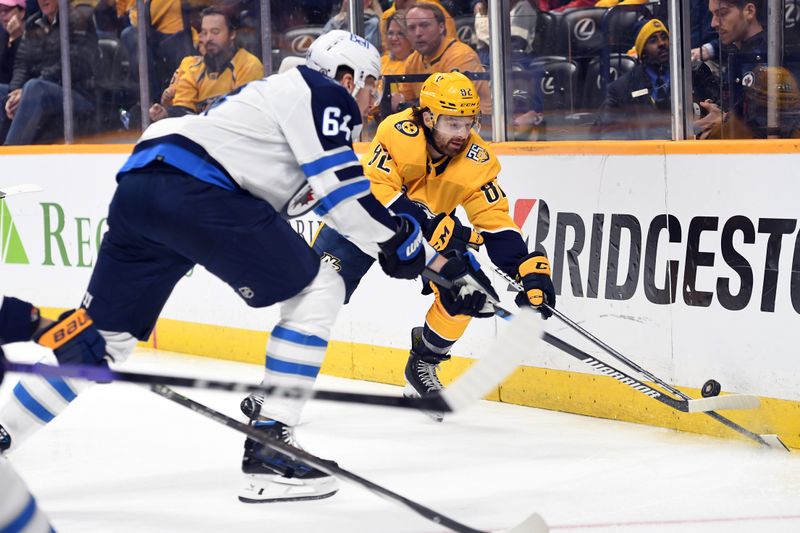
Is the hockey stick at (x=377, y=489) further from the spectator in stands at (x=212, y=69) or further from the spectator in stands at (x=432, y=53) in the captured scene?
the spectator in stands at (x=212, y=69)

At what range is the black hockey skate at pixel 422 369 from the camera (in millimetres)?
4254

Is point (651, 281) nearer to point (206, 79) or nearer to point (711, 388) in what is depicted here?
point (711, 388)

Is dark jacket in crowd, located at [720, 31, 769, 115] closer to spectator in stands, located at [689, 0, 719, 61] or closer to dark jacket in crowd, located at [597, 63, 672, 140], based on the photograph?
spectator in stands, located at [689, 0, 719, 61]

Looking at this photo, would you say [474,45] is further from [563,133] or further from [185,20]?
[185,20]

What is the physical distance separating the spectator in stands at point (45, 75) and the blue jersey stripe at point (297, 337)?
356cm

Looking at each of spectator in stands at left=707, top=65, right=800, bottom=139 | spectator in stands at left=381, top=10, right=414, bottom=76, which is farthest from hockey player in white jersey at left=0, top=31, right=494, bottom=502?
spectator in stands at left=381, top=10, right=414, bottom=76

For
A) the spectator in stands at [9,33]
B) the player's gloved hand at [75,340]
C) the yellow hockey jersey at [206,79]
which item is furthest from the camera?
the spectator in stands at [9,33]

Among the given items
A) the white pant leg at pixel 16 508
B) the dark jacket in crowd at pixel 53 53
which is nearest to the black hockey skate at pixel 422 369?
the white pant leg at pixel 16 508

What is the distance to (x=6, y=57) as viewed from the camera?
22.0ft

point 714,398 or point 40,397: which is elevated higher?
point 40,397

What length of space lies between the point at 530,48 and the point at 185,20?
2.01 metres

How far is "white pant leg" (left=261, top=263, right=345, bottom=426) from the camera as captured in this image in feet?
9.88

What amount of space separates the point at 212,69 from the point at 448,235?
7.39ft

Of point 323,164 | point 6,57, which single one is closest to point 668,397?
point 323,164
